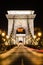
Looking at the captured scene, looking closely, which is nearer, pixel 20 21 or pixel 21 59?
pixel 21 59

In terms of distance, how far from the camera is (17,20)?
276ft

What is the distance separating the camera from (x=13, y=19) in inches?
3265

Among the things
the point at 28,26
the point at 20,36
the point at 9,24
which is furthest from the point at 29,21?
the point at 20,36

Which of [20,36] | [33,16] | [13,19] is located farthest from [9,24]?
[20,36]

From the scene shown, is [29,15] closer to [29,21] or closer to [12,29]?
[29,21]

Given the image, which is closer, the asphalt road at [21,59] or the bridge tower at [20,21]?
the asphalt road at [21,59]

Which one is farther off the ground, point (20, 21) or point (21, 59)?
point (20, 21)

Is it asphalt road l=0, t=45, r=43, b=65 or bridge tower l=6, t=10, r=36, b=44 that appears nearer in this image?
asphalt road l=0, t=45, r=43, b=65

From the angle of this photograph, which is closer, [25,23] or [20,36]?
[25,23]

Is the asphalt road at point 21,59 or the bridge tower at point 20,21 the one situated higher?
the bridge tower at point 20,21

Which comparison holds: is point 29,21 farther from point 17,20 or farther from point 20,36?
point 20,36

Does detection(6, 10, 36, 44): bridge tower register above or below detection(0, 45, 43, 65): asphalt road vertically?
above

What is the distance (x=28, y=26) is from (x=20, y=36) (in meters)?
19.5

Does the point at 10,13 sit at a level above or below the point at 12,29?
above
